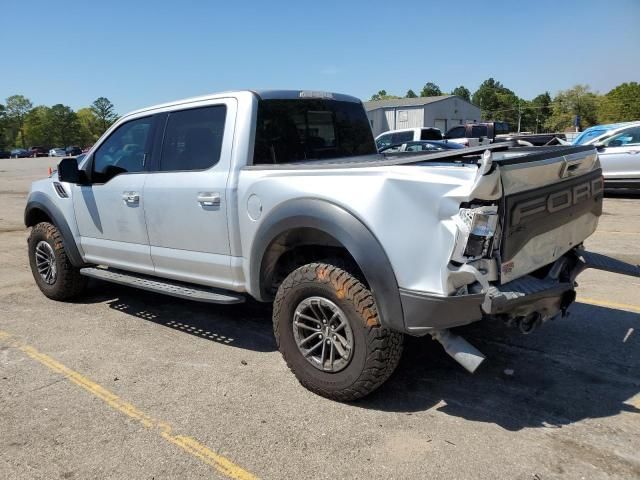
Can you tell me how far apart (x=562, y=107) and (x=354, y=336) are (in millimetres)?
100808

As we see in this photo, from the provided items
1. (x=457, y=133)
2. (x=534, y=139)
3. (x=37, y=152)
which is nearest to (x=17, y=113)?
(x=37, y=152)

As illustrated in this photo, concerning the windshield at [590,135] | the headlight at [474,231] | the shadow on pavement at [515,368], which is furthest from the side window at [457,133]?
the headlight at [474,231]

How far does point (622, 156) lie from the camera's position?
39.2ft

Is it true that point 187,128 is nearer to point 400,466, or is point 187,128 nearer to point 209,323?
point 209,323

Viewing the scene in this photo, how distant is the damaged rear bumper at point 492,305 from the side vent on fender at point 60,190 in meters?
3.96

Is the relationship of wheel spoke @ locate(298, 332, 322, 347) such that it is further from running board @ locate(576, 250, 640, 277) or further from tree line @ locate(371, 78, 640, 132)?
tree line @ locate(371, 78, 640, 132)

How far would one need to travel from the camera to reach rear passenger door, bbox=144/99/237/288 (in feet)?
13.0

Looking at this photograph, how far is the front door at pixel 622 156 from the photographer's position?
465 inches

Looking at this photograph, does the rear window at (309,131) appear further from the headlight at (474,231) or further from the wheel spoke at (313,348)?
the headlight at (474,231)

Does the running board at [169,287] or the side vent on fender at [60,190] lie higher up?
the side vent on fender at [60,190]

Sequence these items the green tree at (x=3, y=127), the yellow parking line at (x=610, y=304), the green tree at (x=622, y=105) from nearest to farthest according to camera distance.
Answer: the yellow parking line at (x=610, y=304) → the green tree at (x=622, y=105) → the green tree at (x=3, y=127)

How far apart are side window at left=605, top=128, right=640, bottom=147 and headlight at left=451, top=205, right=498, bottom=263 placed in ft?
37.3

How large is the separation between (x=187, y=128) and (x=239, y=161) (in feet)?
2.56

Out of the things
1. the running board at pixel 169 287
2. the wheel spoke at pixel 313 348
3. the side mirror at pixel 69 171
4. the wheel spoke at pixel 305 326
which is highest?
the side mirror at pixel 69 171
